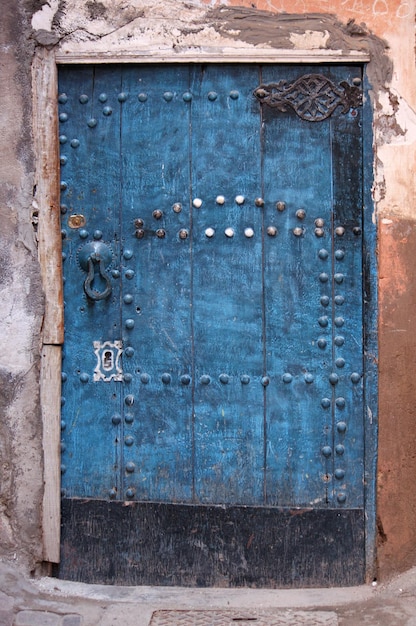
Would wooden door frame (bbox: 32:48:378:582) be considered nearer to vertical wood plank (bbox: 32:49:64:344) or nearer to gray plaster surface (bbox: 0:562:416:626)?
vertical wood plank (bbox: 32:49:64:344)

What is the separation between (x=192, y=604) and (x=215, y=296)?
1065 millimetres

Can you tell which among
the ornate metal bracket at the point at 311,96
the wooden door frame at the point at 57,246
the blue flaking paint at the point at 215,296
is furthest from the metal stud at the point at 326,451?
the ornate metal bracket at the point at 311,96

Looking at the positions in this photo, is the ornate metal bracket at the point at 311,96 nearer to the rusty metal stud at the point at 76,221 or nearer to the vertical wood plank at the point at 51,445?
the rusty metal stud at the point at 76,221

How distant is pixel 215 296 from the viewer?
284 centimetres

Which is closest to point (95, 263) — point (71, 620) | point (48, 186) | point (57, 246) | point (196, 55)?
point (57, 246)

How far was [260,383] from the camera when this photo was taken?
9.29 ft

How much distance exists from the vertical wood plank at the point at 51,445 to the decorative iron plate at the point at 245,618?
48cm

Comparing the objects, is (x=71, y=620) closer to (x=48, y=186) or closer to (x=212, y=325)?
(x=212, y=325)

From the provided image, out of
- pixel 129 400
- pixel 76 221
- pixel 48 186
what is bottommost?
pixel 129 400

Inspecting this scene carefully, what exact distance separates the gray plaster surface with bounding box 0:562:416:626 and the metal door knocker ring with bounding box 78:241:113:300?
3.29ft

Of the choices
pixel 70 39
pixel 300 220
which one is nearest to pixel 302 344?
pixel 300 220

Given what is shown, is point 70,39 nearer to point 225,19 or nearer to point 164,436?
point 225,19

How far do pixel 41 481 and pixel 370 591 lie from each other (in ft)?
3.98

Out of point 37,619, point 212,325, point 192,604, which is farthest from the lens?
point 212,325
